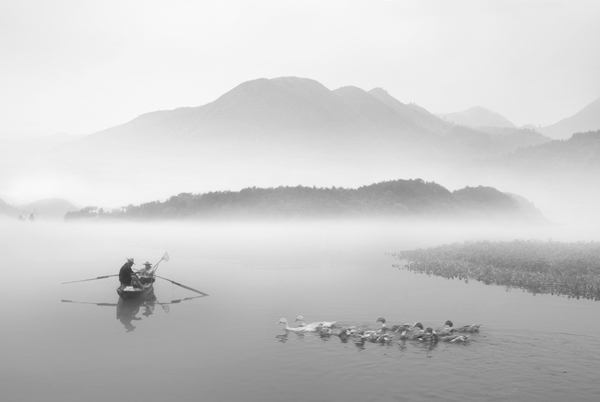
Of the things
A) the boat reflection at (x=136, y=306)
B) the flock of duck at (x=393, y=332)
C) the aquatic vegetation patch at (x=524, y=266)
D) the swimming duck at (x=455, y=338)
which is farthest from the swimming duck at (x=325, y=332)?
the aquatic vegetation patch at (x=524, y=266)

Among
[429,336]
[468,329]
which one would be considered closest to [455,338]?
[429,336]

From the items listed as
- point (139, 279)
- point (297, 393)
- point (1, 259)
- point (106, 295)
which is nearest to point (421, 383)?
point (297, 393)

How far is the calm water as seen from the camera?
16.5 metres

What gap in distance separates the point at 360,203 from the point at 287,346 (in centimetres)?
11277

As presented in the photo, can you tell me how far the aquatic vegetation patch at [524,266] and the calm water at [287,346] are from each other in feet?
7.19

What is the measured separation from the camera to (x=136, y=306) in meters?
32.6

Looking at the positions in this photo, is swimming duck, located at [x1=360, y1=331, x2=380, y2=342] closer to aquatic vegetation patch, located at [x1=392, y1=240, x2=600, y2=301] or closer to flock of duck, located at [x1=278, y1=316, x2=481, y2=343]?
flock of duck, located at [x1=278, y1=316, x2=481, y2=343]

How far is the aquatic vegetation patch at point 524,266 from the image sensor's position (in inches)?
1363

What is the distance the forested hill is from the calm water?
86.2 m

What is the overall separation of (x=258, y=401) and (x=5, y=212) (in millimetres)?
171455

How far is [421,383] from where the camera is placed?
16688mm

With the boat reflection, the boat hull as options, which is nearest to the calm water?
the boat reflection

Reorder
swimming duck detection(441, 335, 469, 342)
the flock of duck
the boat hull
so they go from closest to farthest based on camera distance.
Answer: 1. swimming duck detection(441, 335, 469, 342)
2. the flock of duck
3. the boat hull

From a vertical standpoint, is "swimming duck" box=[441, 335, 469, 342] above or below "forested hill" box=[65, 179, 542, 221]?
below
